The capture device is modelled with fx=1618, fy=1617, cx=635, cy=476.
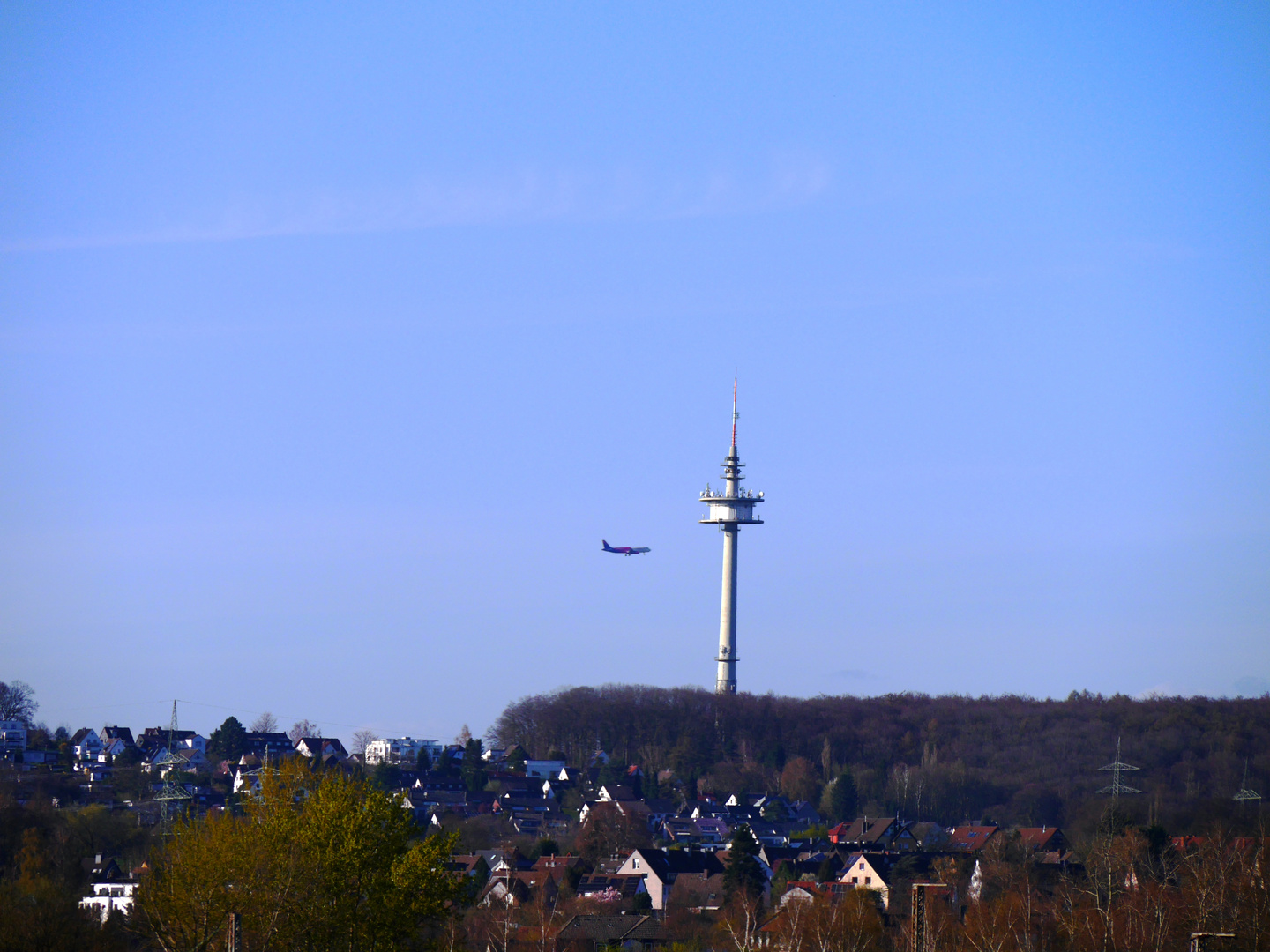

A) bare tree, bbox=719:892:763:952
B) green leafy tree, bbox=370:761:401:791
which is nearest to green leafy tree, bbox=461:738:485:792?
green leafy tree, bbox=370:761:401:791

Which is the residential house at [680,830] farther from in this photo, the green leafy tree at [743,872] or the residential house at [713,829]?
the green leafy tree at [743,872]

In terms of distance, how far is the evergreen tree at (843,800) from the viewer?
94375 millimetres

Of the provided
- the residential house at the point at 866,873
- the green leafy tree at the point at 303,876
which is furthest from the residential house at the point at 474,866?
the green leafy tree at the point at 303,876

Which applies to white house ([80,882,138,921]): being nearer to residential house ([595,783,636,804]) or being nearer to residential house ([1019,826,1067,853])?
residential house ([1019,826,1067,853])

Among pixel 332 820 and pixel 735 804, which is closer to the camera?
pixel 332 820

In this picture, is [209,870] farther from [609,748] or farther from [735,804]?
[609,748]

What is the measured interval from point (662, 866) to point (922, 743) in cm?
5903

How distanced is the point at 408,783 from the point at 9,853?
46.1m

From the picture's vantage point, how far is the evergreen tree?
310ft

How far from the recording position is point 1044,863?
59.5 m

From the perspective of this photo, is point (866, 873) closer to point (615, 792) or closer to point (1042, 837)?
point (1042, 837)

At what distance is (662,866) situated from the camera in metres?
59.4

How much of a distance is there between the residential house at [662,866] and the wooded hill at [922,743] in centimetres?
3124

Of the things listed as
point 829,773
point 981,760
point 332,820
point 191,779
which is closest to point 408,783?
point 191,779
